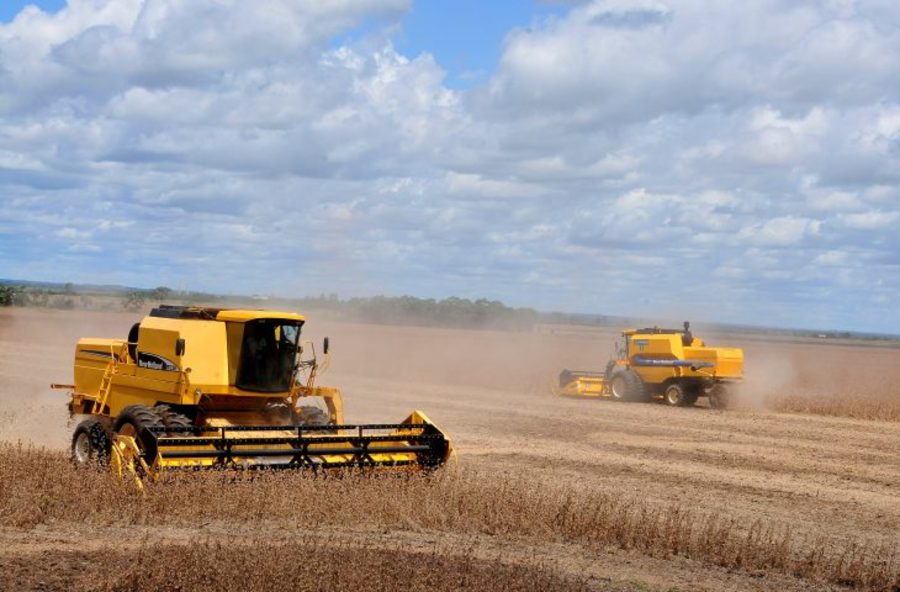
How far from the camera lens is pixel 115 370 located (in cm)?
1709

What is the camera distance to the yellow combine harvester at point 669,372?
3328cm

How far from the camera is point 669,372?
111 ft

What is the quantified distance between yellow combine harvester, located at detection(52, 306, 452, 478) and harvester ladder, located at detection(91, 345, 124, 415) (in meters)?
0.01

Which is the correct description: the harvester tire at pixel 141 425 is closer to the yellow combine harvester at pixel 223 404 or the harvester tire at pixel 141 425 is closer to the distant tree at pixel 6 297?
the yellow combine harvester at pixel 223 404

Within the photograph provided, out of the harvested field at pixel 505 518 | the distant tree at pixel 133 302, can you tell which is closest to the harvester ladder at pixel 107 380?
the harvested field at pixel 505 518

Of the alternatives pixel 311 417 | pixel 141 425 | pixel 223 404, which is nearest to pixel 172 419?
pixel 141 425

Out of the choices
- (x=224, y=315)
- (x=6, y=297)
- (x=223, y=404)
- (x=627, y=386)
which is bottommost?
(x=627, y=386)

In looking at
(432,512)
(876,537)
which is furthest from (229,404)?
(876,537)

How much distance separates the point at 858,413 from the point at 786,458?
36.0 feet

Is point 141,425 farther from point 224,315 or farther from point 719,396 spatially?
point 719,396

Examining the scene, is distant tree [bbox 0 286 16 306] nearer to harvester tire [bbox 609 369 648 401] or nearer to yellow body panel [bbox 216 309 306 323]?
harvester tire [bbox 609 369 648 401]

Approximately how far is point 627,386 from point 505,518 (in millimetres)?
22226

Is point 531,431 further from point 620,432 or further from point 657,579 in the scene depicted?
point 657,579

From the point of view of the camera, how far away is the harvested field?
985cm
